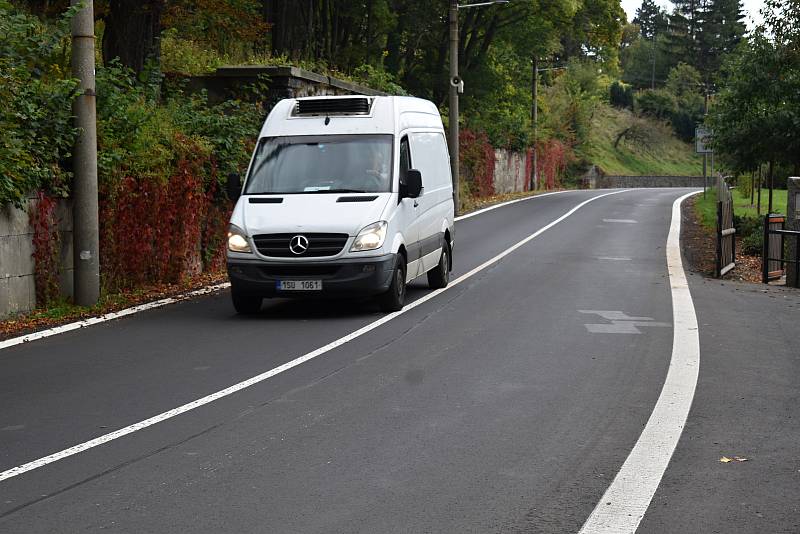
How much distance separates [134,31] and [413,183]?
26.7 feet

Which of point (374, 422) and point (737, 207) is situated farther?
point (737, 207)

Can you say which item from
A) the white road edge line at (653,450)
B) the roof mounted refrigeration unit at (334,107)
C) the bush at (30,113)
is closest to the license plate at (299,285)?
the roof mounted refrigeration unit at (334,107)

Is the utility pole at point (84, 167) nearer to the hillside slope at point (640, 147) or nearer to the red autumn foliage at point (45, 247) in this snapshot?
the red autumn foliage at point (45, 247)

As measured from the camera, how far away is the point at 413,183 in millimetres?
13953

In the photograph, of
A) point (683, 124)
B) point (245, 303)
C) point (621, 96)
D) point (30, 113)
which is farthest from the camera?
point (621, 96)

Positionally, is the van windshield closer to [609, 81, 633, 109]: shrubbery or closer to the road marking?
the road marking

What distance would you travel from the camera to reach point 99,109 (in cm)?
1513

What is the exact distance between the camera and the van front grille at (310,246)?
13055 mm

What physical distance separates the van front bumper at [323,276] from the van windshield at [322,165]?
46.7 inches

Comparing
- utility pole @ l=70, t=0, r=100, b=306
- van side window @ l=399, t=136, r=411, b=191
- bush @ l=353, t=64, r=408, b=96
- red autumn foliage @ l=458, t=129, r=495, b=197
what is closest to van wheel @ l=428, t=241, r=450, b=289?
van side window @ l=399, t=136, r=411, b=191

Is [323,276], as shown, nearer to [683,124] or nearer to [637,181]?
[637,181]

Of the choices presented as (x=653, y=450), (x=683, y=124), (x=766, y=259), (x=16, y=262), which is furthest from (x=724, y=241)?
(x=683, y=124)

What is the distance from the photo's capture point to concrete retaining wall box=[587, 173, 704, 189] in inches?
3371

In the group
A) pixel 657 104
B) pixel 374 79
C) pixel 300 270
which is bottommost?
pixel 300 270
